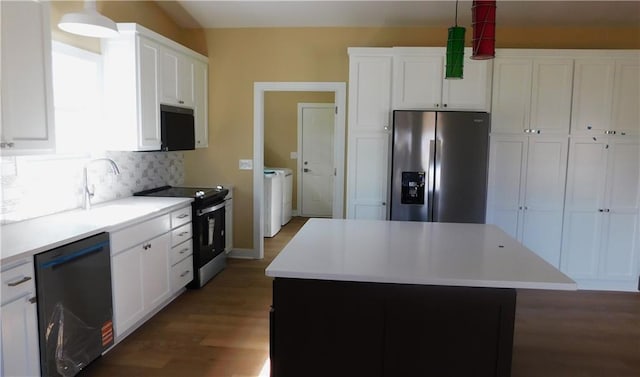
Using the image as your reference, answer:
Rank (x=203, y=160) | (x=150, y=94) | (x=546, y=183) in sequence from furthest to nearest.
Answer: (x=203, y=160) < (x=546, y=183) < (x=150, y=94)

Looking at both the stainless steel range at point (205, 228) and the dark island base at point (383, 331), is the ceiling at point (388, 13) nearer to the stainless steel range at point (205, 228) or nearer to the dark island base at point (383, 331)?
the stainless steel range at point (205, 228)

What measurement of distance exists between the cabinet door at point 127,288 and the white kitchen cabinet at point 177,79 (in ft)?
5.16

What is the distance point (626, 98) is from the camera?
4219 millimetres

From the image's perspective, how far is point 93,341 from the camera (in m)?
2.72

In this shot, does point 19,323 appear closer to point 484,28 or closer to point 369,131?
point 484,28

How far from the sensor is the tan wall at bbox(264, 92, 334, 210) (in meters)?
7.59

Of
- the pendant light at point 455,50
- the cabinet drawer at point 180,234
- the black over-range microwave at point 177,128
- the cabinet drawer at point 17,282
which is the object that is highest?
the pendant light at point 455,50

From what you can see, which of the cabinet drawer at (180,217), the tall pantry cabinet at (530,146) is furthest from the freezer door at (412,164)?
the cabinet drawer at (180,217)

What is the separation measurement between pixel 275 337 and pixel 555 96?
3.58 meters

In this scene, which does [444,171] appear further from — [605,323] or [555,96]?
[605,323]

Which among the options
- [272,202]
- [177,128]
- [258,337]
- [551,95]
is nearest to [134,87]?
[177,128]

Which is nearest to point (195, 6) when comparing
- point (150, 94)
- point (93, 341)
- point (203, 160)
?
point (150, 94)

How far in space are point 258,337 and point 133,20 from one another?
118 inches

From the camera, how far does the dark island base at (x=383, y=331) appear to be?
209 centimetres
